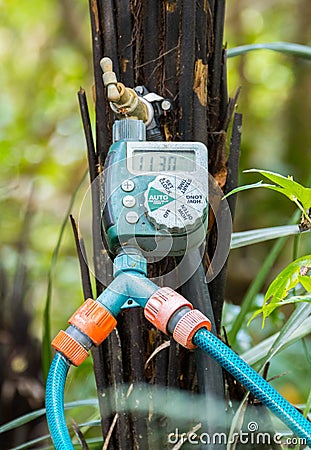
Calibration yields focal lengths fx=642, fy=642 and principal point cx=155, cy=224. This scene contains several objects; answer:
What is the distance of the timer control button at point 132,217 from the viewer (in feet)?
1.83

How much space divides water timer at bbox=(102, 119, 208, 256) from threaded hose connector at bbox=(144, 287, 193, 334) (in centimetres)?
6

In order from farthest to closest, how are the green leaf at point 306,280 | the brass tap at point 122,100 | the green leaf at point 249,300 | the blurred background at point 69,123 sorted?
the blurred background at point 69,123, the green leaf at point 249,300, the brass tap at point 122,100, the green leaf at point 306,280

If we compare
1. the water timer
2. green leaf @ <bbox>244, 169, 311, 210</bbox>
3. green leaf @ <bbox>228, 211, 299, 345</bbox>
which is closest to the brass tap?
the water timer

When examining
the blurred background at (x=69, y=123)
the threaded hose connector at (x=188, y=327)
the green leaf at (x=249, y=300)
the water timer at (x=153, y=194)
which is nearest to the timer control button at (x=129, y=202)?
the water timer at (x=153, y=194)

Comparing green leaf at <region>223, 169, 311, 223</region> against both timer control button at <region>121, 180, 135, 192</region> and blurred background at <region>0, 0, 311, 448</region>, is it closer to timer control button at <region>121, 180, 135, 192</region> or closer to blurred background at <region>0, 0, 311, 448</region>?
timer control button at <region>121, 180, 135, 192</region>

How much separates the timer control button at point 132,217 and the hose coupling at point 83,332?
0.25ft

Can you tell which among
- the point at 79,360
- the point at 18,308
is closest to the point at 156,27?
the point at 79,360

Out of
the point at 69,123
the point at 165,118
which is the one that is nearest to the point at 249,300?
the point at 165,118

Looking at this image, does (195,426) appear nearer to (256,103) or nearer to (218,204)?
(218,204)

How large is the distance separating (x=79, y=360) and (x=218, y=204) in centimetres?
22

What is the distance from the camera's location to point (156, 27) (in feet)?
2.07

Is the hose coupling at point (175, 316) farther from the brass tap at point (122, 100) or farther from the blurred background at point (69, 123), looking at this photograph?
the blurred background at point (69, 123)

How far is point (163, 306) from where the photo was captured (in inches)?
20.4

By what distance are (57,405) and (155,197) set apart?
0.63ft
